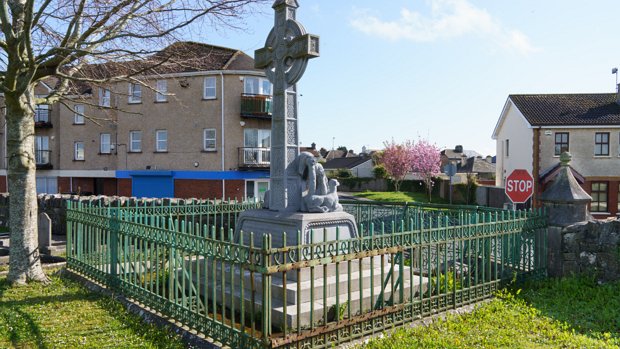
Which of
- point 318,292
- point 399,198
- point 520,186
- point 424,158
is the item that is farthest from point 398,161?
point 318,292

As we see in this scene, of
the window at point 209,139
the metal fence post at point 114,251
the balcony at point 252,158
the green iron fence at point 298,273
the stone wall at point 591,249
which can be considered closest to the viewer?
the green iron fence at point 298,273

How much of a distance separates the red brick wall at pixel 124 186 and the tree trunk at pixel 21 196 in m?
24.9

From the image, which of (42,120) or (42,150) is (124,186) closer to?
(42,150)

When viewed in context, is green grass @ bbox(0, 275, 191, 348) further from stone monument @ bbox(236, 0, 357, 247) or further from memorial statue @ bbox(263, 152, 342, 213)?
memorial statue @ bbox(263, 152, 342, 213)

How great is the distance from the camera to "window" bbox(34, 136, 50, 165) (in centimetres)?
3745

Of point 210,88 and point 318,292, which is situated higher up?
point 210,88

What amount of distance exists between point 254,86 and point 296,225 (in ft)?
82.0

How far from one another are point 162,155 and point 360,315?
2850 centimetres

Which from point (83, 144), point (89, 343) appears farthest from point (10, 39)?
point (83, 144)

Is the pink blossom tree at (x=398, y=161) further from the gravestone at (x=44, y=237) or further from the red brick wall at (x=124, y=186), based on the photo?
the gravestone at (x=44, y=237)

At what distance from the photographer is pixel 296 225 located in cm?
750

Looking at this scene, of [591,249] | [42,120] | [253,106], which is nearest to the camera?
[591,249]

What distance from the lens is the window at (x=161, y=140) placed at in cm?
3241

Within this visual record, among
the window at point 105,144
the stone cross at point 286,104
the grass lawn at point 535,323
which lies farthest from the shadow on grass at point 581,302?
the window at point 105,144
